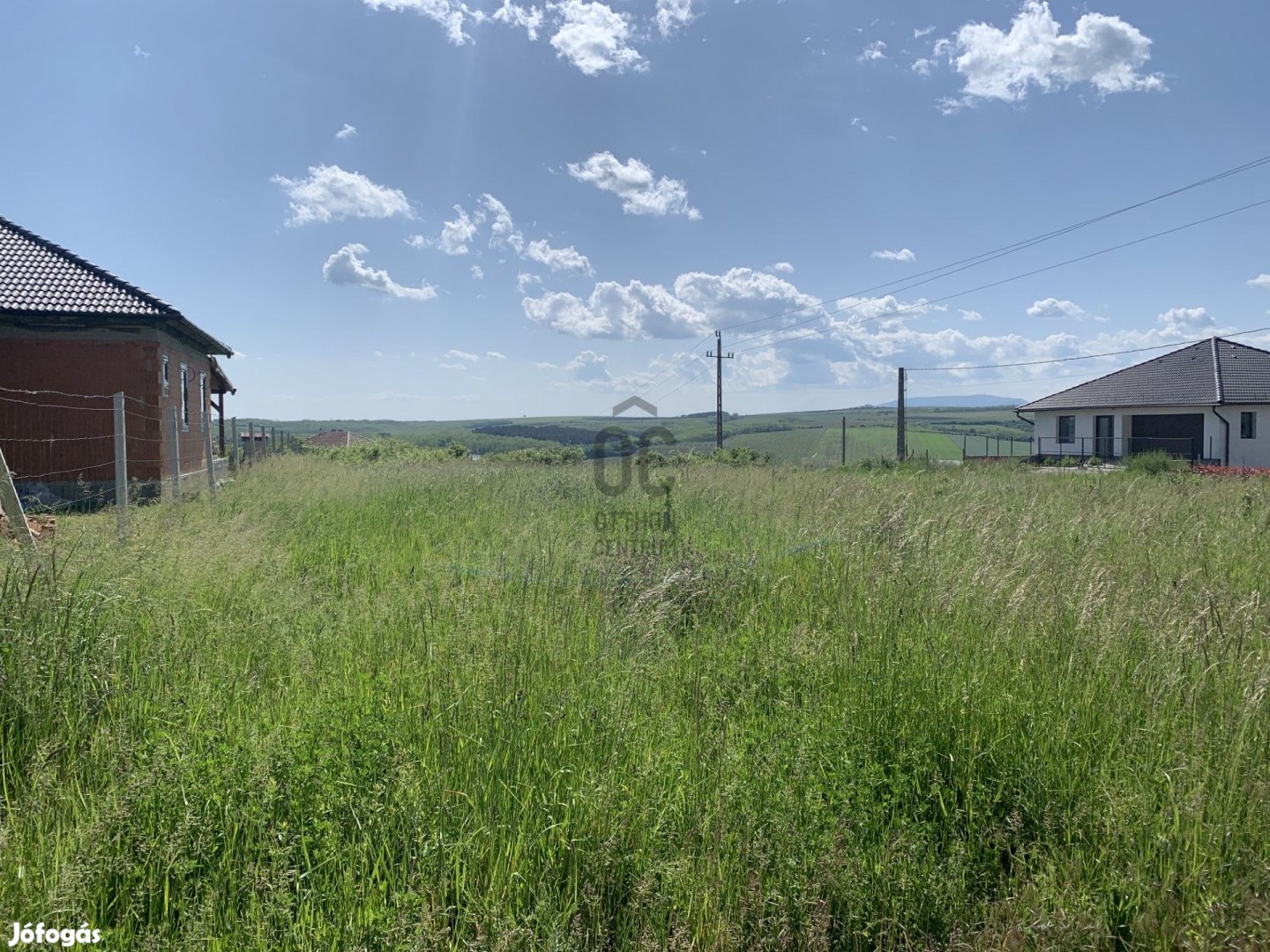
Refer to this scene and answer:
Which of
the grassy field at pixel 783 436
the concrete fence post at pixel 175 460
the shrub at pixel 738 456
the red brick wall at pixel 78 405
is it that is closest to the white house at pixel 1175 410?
the grassy field at pixel 783 436

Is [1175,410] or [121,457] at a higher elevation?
[1175,410]

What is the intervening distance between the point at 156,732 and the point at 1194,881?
12.6ft

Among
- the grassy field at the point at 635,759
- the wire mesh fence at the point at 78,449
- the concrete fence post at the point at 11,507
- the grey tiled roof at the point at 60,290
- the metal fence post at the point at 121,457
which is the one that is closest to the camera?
the grassy field at the point at 635,759

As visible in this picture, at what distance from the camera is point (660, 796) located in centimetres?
262

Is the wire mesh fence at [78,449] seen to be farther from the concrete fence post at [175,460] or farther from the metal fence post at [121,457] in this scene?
the metal fence post at [121,457]

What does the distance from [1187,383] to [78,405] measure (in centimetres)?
4264

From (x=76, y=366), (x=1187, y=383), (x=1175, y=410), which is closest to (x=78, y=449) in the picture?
(x=76, y=366)

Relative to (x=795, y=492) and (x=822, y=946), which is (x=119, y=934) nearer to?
(x=822, y=946)

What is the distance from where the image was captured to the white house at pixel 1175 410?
30547 mm

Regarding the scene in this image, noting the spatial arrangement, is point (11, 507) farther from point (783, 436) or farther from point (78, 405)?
point (783, 436)

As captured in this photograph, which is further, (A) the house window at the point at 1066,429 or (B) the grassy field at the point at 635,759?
(A) the house window at the point at 1066,429

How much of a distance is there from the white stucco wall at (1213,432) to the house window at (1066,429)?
31cm

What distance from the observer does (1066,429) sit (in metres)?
38.2

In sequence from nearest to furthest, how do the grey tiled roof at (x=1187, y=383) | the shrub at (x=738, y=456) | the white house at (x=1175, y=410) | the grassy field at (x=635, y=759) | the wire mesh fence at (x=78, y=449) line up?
the grassy field at (x=635, y=759), the wire mesh fence at (x=78, y=449), the shrub at (x=738, y=456), the white house at (x=1175, y=410), the grey tiled roof at (x=1187, y=383)
